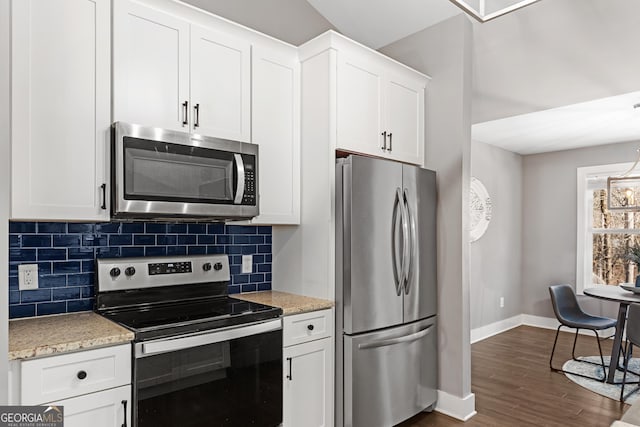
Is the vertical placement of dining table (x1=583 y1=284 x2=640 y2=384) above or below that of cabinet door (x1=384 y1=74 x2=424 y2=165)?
below

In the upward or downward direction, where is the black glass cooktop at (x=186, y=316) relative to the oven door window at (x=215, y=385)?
upward

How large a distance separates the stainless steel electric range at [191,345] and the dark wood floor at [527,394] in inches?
52.8

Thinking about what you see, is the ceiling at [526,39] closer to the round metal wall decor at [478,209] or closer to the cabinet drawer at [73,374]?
the round metal wall decor at [478,209]

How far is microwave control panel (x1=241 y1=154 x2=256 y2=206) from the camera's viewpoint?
8.05 feet

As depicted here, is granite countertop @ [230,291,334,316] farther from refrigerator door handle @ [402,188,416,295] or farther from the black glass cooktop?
refrigerator door handle @ [402,188,416,295]

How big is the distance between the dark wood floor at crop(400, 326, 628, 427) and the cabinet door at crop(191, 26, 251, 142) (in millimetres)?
2309

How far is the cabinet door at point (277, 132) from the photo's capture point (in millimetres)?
2664

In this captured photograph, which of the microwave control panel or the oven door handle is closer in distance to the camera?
the oven door handle

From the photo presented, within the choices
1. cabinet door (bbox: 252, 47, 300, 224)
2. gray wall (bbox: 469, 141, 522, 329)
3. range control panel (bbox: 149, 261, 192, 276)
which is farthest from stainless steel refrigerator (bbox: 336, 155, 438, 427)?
gray wall (bbox: 469, 141, 522, 329)

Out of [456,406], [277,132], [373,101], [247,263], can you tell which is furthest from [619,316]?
[277,132]

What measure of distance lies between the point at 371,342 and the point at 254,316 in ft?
2.61

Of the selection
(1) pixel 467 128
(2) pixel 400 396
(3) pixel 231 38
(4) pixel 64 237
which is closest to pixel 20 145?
(4) pixel 64 237

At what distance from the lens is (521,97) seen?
3912 mm

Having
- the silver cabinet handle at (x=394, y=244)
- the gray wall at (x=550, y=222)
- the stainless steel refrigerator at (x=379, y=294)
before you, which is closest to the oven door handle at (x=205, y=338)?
the stainless steel refrigerator at (x=379, y=294)
